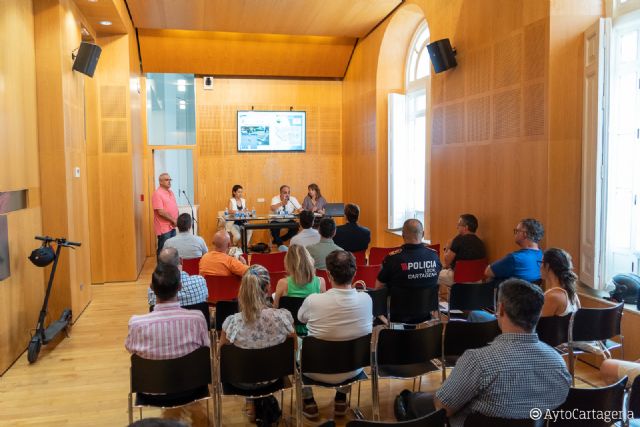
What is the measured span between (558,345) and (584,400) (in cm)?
149

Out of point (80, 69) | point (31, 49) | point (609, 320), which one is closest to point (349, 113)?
point (80, 69)

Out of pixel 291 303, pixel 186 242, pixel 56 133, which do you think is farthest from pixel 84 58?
pixel 291 303

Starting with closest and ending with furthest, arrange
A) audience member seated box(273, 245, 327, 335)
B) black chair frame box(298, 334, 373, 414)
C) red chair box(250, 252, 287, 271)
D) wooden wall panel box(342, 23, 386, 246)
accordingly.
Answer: black chair frame box(298, 334, 373, 414), audience member seated box(273, 245, 327, 335), red chair box(250, 252, 287, 271), wooden wall panel box(342, 23, 386, 246)

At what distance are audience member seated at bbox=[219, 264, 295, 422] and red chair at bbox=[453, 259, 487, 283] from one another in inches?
111

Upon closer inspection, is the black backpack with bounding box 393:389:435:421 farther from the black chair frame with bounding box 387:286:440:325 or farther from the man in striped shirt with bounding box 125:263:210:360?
the black chair frame with bounding box 387:286:440:325

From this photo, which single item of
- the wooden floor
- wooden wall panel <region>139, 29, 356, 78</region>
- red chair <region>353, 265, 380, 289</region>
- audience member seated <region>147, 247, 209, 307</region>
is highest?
wooden wall panel <region>139, 29, 356, 78</region>

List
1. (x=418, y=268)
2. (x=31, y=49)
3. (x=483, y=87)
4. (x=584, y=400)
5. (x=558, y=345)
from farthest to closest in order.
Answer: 1. (x=483, y=87)
2. (x=31, y=49)
3. (x=418, y=268)
4. (x=558, y=345)
5. (x=584, y=400)

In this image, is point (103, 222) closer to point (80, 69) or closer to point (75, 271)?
point (75, 271)

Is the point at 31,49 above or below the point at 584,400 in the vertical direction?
above

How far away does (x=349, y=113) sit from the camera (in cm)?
1169

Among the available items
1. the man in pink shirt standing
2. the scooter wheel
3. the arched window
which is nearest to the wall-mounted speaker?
the arched window

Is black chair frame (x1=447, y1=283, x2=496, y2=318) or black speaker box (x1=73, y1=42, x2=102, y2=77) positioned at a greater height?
black speaker box (x1=73, y1=42, x2=102, y2=77)

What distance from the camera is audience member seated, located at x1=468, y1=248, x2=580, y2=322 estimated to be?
369cm

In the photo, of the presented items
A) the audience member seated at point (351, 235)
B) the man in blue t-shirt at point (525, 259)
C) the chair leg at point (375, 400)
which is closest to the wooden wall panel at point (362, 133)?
the audience member seated at point (351, 235)
